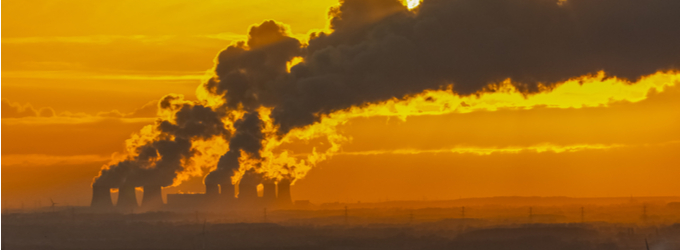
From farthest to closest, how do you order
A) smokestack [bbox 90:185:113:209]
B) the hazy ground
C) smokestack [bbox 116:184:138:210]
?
1. smokestack [bbox 90:185:113:209]
2. smokestack [bbox 116:184:138:210]
3. the hazy ground

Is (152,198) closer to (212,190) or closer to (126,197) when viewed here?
(126,197)

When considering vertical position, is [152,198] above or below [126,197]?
below

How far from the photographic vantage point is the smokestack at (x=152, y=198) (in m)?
117

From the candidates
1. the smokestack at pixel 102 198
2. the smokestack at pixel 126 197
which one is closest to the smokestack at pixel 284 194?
the smokestack at pixel 126 197

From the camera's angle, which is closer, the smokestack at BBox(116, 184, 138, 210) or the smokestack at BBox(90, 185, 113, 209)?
the smokestack at BBox(116, 184, 138, 210)

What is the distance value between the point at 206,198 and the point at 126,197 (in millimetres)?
10194

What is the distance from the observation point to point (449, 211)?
492 ft

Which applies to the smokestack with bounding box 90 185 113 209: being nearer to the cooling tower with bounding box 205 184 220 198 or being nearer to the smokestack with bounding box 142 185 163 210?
the smokestack with bounding box 142 185 163 210

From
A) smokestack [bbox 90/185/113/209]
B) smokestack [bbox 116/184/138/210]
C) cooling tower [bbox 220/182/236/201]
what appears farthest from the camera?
smokestack [bbox 90/185/113/209]

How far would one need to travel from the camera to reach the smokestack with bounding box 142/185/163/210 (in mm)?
116762

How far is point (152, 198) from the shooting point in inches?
4749

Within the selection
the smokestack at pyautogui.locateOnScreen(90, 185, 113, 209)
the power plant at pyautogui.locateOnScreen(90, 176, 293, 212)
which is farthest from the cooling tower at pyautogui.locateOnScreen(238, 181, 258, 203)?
→ the smokestack at pyautogui.locateOnScreen(90, 185, 113, 209)

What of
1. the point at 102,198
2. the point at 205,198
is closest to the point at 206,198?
the point at 205,198

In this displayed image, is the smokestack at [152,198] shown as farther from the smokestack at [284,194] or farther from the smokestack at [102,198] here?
the smokestack at [284,194]
